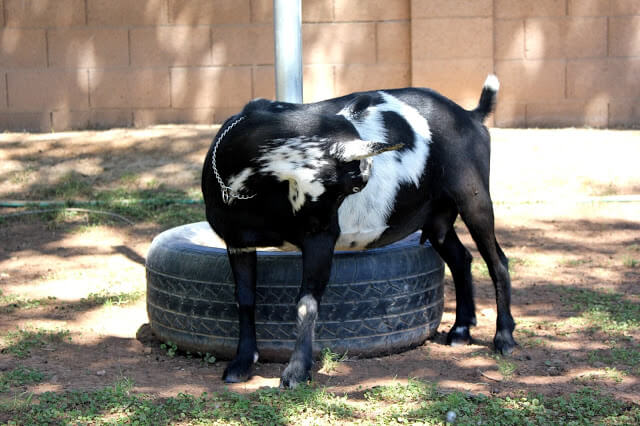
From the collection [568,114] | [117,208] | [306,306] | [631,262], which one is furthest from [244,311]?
[568,114]

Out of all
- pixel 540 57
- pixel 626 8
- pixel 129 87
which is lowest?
pixel 129 87

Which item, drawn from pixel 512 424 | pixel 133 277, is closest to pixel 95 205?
pixel 133 277

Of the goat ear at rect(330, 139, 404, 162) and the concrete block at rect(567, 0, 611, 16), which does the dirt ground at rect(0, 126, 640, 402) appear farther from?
the concrete block at rect(567, 0, 611, 16)

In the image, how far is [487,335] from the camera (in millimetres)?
4957

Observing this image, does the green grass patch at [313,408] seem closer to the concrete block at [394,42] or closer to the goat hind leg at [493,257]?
the goat hind leg at [493,257]

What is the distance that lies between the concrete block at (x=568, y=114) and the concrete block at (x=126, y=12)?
14.4 feet

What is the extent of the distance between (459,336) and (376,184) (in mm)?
1147

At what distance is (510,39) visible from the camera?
9719mm

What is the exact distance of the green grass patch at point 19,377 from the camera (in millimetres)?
4082

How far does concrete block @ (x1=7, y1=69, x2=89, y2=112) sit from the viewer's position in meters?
9.95

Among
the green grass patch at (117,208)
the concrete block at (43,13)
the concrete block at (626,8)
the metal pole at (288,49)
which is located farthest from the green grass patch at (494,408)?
the concrete block at (43,13)

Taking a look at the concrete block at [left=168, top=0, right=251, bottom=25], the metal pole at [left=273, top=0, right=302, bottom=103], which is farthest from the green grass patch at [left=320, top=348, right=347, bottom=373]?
the concrete block at [left=168, top=0, right=251, bottom=25]

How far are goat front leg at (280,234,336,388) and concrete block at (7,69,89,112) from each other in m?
6.74

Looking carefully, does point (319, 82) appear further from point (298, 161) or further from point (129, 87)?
point (298, 161)
